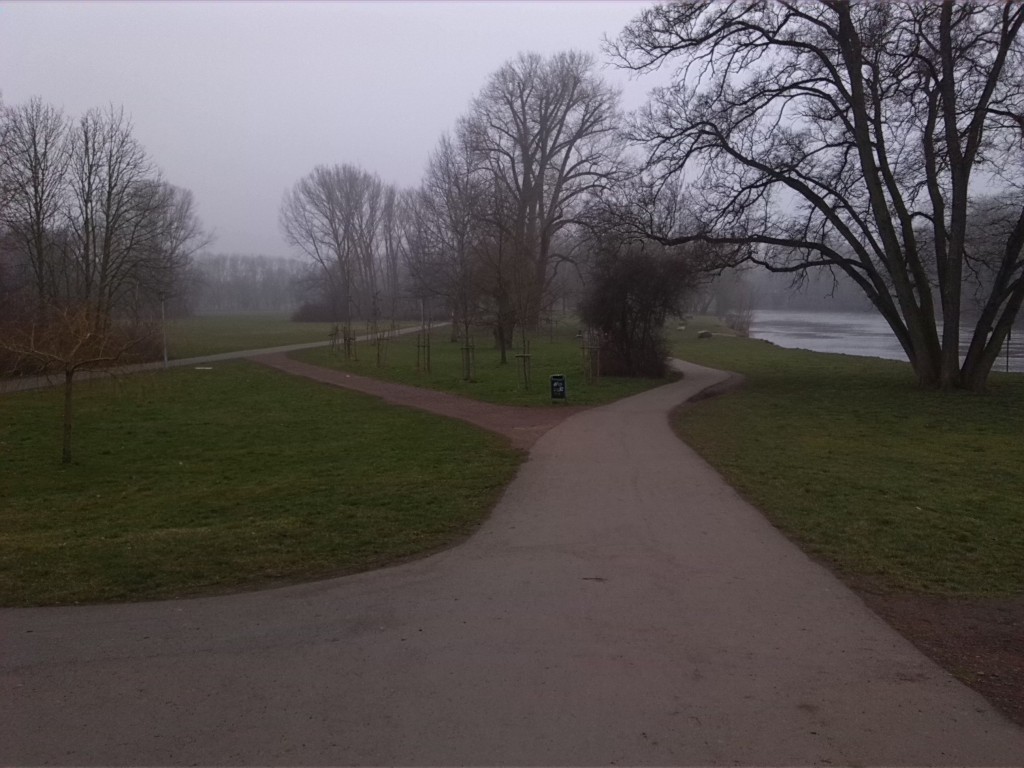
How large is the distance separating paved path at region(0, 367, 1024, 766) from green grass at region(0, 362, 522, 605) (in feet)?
2.08

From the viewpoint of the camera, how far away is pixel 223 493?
9.70 meters

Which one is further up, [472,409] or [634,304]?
[634,304]

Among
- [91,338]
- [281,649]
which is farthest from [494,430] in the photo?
[281,649]

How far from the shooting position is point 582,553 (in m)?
6.66

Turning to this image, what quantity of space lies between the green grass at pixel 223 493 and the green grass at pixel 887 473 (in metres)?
3.36

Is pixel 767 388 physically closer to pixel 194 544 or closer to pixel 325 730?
pixel 194 544

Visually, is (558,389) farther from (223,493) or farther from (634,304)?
(223,493)

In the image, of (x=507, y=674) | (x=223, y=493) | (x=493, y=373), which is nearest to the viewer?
(x=507, y=674)

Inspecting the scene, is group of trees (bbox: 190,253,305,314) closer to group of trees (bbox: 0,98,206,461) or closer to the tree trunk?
group of trees (bbox: 0,98,206,461)

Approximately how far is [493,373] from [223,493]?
18.3 m

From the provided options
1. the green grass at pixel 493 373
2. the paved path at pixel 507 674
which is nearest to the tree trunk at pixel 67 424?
the paved path at pixel 507 674

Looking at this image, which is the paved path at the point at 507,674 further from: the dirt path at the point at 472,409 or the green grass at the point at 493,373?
the green grass at the point at 493,373

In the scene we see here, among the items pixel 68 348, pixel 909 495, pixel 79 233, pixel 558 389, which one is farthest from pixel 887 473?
pixel 79 233

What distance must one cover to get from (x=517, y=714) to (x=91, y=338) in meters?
11.0
